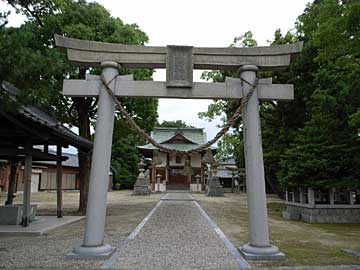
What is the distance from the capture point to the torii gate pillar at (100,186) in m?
5.78

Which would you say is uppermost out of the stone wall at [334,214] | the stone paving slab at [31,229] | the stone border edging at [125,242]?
the stone wall at [334,214]

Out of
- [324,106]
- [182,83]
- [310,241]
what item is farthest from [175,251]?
[324,106]

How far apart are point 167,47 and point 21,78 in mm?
3006

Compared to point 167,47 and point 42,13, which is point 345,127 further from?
point 42,13

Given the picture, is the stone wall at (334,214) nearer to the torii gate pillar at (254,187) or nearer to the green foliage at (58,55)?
the torii gate pillar at (254,187)

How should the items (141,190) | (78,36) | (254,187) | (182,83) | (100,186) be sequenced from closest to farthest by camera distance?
1. (100,186)
2. (254,187)
3. (182,83)
4. (78,36)
5. (141,190)

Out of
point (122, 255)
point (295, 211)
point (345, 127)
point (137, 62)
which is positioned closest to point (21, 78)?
point (137, 62)

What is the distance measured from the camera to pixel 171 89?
6.32m

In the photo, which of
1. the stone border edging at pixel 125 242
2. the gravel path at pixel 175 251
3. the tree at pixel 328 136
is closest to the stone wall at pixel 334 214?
the tree at pixel 328 136

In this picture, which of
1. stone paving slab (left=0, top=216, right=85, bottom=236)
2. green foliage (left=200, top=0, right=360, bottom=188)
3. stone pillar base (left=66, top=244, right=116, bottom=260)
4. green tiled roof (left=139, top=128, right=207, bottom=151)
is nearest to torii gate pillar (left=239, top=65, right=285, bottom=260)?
stone pillar base (left=66, top=244, right=116, bottom=260)

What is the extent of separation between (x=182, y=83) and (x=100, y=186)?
2583 mm

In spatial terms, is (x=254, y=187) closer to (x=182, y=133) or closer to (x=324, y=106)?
(x=324, y=106)

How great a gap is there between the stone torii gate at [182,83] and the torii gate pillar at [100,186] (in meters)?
0.02

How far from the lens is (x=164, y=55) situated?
254 inches
